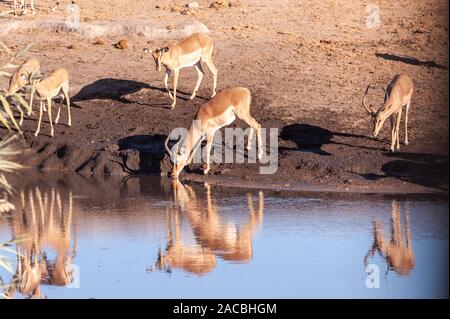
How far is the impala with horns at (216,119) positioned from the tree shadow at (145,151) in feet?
1.10

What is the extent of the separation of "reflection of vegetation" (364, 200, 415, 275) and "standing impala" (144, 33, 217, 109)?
702 centimetres

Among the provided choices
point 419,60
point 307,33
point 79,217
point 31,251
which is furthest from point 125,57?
point 31,251

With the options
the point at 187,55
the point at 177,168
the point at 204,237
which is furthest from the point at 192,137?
the point at 204,237

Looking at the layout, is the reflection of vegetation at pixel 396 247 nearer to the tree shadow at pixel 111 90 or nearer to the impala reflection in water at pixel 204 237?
the impala reflection in water at pixel 204 237

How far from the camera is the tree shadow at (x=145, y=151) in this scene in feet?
55.9

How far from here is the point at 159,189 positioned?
52.1 feet

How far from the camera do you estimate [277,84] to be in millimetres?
19328

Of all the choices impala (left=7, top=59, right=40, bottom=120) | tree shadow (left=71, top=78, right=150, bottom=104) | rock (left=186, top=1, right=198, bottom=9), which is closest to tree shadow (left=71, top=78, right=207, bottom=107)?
tree shadow (left=71, top=78, right=150, bottom=104)

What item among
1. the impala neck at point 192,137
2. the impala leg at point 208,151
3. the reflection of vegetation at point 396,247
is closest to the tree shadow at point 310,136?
the impala leg at point 208,151

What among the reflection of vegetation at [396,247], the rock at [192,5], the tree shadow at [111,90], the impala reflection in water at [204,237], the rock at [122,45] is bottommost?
the impala reflection in water at [204,237]
